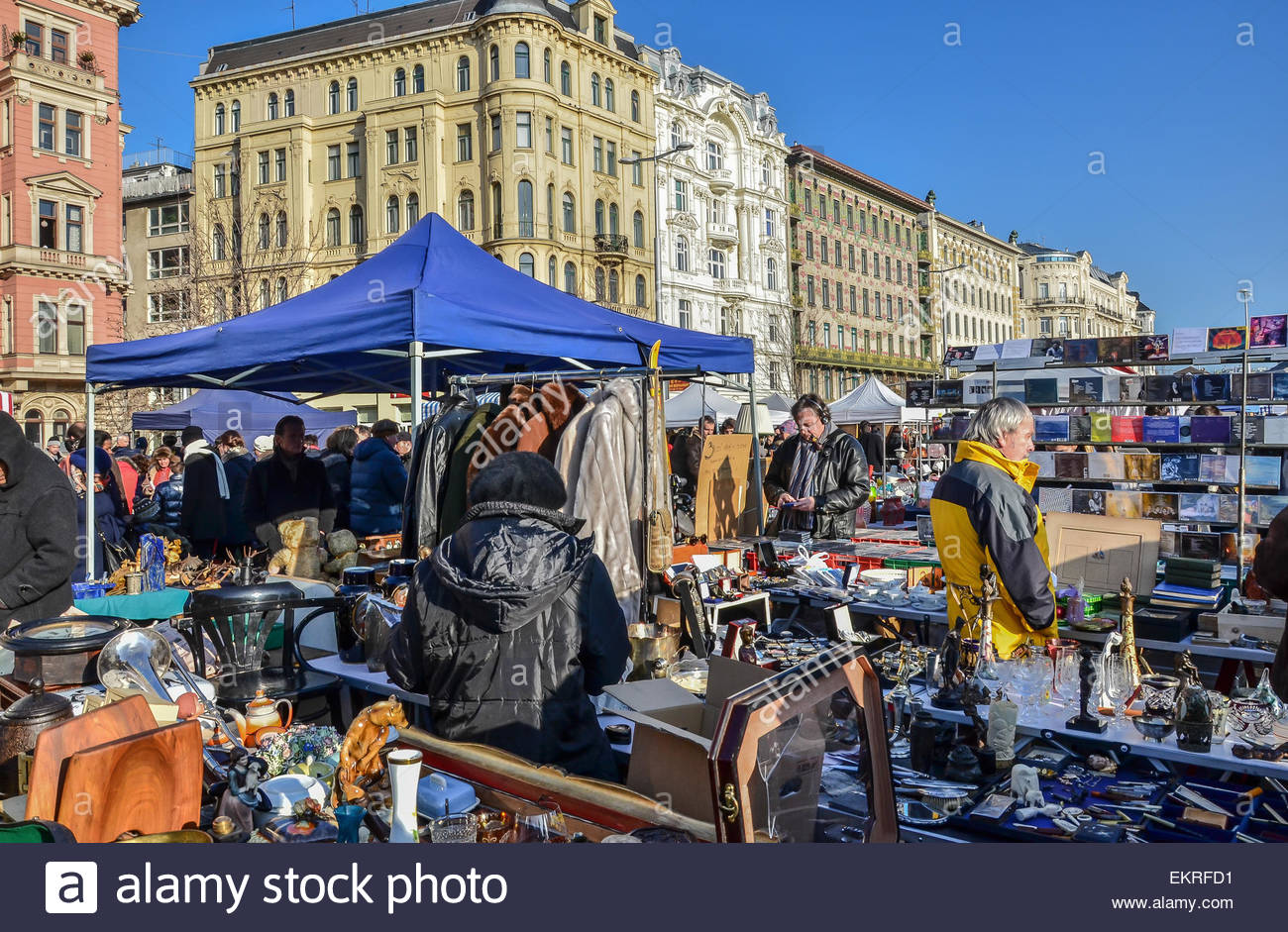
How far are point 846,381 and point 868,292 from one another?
629 centimetres

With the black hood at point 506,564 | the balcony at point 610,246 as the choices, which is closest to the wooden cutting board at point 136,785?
the black hood at point 506,564

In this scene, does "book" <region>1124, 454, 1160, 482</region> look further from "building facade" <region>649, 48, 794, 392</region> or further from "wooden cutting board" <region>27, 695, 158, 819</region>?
"building facade" <region>649, 48, 794, 392</region>

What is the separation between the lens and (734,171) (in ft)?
139

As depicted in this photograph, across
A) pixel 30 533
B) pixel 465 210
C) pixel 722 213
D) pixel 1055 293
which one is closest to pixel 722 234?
pixel 722 213

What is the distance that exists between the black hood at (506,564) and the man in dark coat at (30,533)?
2235 mm

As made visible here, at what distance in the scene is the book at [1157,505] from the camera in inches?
274

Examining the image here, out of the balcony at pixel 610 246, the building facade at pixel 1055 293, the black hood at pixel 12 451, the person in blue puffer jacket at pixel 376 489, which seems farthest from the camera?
the building facade at pixel 1055 293

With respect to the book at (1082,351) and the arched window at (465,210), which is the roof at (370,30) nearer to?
the arched window at (465,210)

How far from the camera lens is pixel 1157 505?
23.0ft

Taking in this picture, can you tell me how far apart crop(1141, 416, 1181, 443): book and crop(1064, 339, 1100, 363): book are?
0.73 metres

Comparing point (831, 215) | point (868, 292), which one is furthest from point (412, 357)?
point (868, 292)

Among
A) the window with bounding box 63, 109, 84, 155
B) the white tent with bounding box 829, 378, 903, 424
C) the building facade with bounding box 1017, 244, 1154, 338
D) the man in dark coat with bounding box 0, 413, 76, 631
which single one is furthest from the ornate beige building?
the building facade with bounding box 1017, 244, 1154, 338

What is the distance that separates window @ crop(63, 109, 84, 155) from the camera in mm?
32125

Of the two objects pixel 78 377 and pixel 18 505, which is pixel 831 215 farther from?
pixel 18 505
